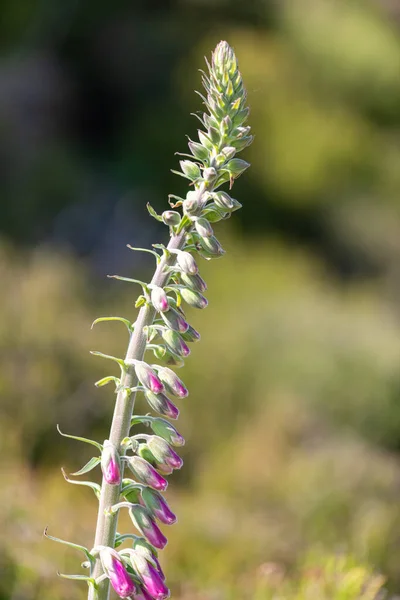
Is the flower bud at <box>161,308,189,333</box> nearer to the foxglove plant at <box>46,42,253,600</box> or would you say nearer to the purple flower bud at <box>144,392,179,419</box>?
the foxglove plant at <box>46,42,253,600</box>

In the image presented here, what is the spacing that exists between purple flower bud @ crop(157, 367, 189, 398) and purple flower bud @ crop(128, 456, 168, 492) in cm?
12

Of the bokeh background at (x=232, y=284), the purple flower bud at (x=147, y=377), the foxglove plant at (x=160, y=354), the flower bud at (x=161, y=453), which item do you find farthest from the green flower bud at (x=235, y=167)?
the bokeh background at (x=232, y=284)

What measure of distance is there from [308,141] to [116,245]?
12.9 ft

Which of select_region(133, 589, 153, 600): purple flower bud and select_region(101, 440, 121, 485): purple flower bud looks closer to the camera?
select_region(101, 440, 121, 485): purple flower bud

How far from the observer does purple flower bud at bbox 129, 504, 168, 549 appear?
49.4 inches

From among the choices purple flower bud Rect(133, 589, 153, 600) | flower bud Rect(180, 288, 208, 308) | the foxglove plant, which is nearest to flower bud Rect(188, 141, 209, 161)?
the foxglove plant

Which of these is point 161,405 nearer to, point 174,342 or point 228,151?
point 174,342

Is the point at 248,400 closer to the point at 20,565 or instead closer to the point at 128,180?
the point at 20,565

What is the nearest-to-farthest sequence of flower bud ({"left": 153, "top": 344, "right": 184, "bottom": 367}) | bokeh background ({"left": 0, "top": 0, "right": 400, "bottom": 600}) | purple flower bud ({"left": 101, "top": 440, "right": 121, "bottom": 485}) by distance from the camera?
purple flower bud ({"left": 101, "top": 440, "right": 121, "bottom": 485}) → flower bud ({"left": 153, "top": 344, "right": 184, "bottom": 367}) → bokeh background ({"left": 0, "top": 0, "right": 400, "bottom": 600})

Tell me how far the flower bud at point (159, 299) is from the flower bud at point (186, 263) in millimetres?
50

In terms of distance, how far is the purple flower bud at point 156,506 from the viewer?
1266 millimetres

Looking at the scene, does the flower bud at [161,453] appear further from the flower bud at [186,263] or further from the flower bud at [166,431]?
the flower bud at [186,263]

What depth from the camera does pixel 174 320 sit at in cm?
123

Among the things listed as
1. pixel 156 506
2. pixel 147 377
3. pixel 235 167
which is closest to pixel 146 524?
pixel 156 506
